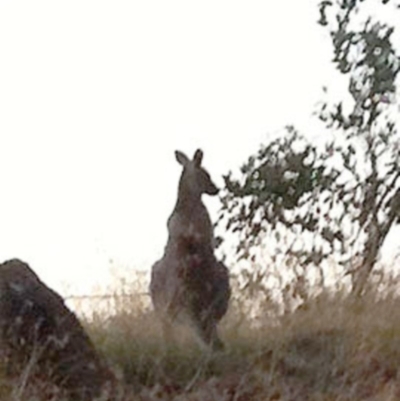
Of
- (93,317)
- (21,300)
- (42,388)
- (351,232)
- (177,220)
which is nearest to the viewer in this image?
(42,388)

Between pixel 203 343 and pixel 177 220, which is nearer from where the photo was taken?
pixel 203 343

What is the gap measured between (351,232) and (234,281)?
139 cm

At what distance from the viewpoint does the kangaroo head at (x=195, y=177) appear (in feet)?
38.5

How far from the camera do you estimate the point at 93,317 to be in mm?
10492

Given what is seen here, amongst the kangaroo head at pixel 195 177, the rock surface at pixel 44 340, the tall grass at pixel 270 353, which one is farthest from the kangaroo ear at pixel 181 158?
the rock surface at pixel 44 340

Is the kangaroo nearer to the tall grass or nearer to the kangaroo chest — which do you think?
the kangaroo chest

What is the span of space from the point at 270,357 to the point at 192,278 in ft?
4.25

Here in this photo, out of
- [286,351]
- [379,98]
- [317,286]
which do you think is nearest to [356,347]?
[286,351]

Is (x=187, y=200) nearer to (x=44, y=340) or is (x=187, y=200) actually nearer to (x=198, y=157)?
(x=198, y=157)

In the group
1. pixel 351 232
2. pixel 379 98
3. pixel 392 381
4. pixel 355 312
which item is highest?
pixel 379 98

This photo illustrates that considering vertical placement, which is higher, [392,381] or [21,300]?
[21,300]

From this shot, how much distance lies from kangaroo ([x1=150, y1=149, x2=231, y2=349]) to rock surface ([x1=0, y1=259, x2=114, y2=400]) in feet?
3.89

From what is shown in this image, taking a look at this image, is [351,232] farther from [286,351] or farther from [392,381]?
[392,381]

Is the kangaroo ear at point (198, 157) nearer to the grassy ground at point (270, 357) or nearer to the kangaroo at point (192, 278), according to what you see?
the kangaroo at point (192, 278)
